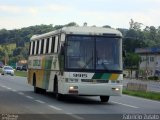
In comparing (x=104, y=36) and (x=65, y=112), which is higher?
(x=104, y=36)

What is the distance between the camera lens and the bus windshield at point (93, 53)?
21766mm

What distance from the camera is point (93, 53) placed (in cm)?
2192

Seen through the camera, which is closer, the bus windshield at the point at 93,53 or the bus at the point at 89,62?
the bus at the point at 89,62

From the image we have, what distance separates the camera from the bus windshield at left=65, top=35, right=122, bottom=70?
21.8 m

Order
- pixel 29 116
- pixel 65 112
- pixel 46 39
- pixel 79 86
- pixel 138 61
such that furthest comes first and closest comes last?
pixel 138 61 < pixel 46 39 < pixel 79 86 < pixel 65 112 < pixel 29 116

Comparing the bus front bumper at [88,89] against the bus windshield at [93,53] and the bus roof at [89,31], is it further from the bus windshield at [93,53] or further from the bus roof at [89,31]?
the bus roof at [89,31]

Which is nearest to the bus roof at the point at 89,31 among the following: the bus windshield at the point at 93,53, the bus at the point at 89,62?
the bus at the point at 89,62

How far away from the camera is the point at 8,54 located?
191 meters

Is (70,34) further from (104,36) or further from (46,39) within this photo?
(46,39)

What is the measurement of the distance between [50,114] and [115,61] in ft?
19.9

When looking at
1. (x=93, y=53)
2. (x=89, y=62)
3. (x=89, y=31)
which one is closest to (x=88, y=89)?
(x=89, y=62)

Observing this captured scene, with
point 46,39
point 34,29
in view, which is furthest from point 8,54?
point 46,39

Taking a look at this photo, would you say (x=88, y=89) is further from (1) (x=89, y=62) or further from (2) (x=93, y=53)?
(2) (x=93, y=53)

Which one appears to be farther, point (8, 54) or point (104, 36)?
point (8, 54)
